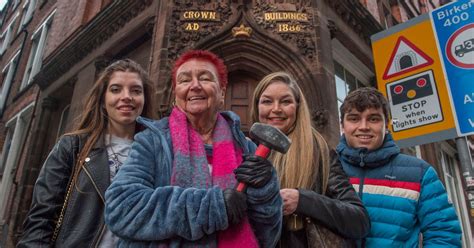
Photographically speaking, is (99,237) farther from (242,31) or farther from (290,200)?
(242,31)

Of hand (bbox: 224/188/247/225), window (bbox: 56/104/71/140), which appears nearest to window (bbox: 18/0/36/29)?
window (bbox: 56/104/71/140)

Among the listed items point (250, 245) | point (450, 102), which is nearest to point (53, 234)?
point (250, 245)

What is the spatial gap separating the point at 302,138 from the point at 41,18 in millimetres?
18087

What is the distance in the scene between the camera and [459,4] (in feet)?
10.5

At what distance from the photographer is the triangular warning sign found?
11.6 feet

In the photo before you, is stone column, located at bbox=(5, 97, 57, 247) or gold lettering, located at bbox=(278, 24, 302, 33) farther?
stone column, located at bbox=(5, 97, 57, 247)

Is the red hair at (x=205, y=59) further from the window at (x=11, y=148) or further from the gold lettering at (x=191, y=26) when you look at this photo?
the window at (x=11, y=148)

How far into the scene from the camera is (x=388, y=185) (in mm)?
1801

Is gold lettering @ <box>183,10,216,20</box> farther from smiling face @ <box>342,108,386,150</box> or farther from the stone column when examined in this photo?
the stone column

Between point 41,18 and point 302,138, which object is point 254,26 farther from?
point 41,18

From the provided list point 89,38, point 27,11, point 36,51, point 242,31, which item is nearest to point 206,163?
point 242,31

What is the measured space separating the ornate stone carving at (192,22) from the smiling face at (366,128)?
4.79 meters

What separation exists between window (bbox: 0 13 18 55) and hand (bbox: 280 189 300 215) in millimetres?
24100

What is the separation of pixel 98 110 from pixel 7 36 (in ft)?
78.6
